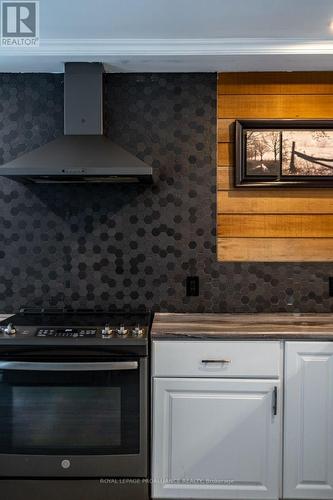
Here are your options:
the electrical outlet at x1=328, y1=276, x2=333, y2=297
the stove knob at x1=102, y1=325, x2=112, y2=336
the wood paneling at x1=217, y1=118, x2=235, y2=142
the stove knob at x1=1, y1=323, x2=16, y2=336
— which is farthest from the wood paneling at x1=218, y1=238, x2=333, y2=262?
the stove knob at x1=1, y1=323, x2=16, y2=336

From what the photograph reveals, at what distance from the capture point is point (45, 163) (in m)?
2.23

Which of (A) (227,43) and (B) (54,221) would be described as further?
(B) (54,221)

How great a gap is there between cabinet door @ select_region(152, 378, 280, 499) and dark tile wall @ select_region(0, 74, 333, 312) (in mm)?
660

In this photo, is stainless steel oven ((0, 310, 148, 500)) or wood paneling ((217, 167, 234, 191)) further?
wood paneling ((217, 167, 234, 191))

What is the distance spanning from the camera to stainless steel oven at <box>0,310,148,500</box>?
6.85 ft

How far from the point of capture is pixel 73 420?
209 centimetres

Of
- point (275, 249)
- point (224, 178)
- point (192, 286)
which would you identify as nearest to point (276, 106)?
point (224, 178)

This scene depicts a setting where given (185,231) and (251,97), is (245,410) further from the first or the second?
(251,97)

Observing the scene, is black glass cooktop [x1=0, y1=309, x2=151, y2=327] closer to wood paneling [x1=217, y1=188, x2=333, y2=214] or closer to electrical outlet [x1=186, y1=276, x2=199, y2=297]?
electrical outlet [x1=186, y1=276, x2=199, y2=297]

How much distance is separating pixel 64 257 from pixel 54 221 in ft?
0.79

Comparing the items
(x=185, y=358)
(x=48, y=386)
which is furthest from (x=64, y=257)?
(x=185, y=358)

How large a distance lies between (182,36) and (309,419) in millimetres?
2127

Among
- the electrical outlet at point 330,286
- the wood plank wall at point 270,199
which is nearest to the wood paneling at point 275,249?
the wood plank wall at point 270,199

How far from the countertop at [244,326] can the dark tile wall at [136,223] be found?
0.15 m
